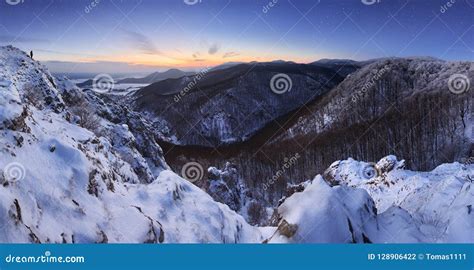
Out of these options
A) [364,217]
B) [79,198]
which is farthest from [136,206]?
[364,217]

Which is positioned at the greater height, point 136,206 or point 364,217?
→ point 136,206

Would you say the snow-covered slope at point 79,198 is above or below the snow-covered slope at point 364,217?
above

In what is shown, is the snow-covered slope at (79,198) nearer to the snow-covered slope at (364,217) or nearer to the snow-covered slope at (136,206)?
the snow-covered slope at (136,206)

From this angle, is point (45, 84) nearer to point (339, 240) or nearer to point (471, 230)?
point (339, 240)

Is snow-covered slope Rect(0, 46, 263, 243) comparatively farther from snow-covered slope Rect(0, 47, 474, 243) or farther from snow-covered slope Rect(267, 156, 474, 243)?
snow-covered slope Rect(267, 156, 474, 243)

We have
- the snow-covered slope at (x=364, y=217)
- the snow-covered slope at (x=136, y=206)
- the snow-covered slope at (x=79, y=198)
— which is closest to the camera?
the snow-covered slope at (x=79, y=198)

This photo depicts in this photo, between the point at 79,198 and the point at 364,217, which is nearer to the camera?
the point at 79,198

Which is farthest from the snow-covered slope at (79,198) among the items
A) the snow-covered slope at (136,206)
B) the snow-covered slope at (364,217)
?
the snow-covered slope at (364,217)

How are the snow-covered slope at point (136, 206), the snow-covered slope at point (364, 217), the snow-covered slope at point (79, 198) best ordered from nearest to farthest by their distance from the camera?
the snow-covered slope at point (79, 198) < the snow-covered slope at point (136, 206) < the snow-covered slope at point (364, 217)

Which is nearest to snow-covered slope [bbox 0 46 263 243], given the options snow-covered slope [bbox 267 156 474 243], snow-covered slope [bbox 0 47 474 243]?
snow-covered slope [bbox 0 47 474 243]

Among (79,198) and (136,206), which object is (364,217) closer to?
(136,206)
